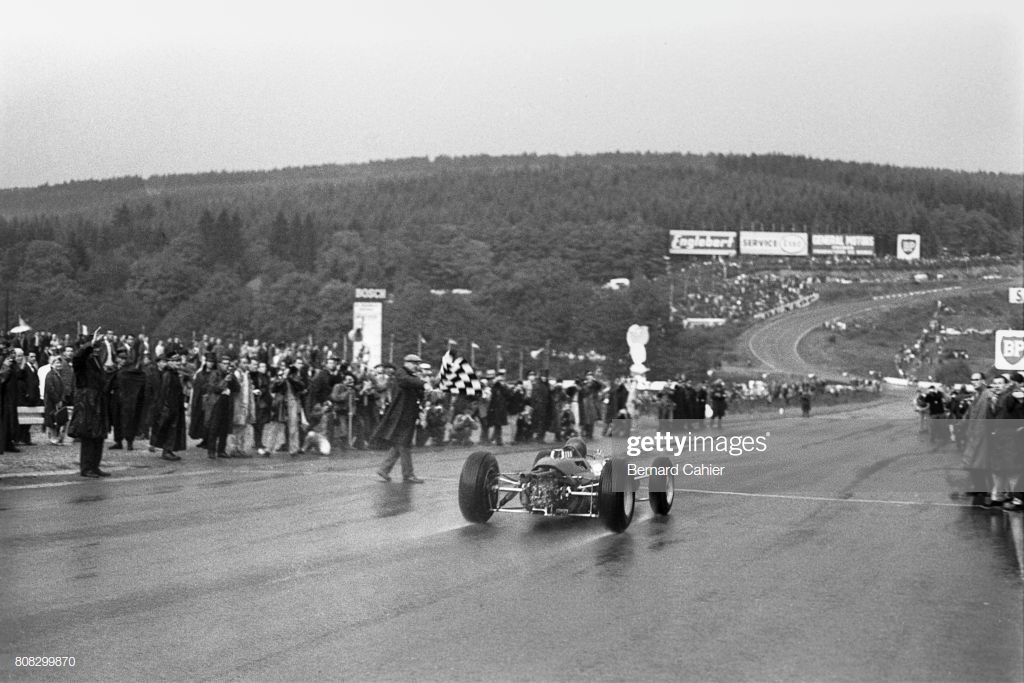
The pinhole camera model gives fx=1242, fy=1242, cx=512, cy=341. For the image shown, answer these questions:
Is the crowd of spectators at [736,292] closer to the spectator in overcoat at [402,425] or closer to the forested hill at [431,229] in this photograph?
the forested hill at [431,229]

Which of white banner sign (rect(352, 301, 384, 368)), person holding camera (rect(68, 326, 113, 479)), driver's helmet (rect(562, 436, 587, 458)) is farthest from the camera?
white banner sign (rect(352, 301, 384, 368))

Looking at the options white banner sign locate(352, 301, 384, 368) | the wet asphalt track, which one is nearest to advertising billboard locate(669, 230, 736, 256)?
white banner sign locate(352, 301, 384, 368)

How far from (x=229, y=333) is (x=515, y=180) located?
79.9 feet

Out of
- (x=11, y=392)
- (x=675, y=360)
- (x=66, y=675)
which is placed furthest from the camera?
(x=675, y=360)

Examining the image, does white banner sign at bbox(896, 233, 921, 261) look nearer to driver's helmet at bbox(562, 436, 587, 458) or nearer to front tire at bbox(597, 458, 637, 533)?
driver's helmet at bbox(562, 436, 587, 458)

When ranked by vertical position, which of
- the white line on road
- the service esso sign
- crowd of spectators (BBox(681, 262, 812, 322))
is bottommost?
the white line on road

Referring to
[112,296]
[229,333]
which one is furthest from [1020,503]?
[229,333]

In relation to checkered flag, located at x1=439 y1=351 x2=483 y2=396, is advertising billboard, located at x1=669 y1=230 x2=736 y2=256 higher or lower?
higher

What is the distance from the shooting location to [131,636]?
23.1ft

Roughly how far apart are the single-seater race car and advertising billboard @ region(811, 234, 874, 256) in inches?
2712

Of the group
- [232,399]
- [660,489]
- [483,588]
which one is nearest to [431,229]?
[232,399]

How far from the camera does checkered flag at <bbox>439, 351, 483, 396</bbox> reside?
23.4 meters

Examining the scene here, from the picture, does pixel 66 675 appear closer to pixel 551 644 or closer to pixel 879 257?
pixel 551 644

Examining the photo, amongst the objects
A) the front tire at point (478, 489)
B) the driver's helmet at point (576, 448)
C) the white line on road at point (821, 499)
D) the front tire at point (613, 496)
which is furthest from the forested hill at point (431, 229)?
the front tire at point (613, 496)
